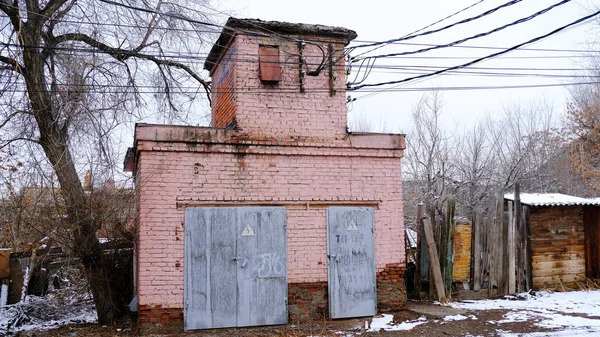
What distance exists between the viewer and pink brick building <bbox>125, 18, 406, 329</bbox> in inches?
353

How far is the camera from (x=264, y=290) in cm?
938

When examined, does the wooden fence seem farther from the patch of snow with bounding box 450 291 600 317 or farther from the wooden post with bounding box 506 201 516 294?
the patch of snow with bounding box 450 291 600 317

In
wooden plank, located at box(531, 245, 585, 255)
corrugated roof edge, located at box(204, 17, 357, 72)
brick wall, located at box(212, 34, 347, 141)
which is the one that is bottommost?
wooden plank, located at box(531, 245, 585, 255)

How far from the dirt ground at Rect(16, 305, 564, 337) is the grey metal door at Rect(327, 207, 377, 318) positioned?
0.29 m

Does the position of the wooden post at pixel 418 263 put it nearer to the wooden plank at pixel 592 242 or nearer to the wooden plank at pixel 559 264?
the wooden plank at pixel 559 264

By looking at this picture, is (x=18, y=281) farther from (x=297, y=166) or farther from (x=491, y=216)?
(x=491, y=216)

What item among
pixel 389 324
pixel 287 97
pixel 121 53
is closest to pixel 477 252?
pixel 389 324

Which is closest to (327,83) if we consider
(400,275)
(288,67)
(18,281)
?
(288,67)

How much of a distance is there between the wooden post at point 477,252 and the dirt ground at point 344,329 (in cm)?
165

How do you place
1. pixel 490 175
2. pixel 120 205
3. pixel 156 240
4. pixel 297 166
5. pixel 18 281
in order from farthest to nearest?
pixel 490 175, pixel 18 281, pixel 120 205, pixel 297 166, pixel 156 240

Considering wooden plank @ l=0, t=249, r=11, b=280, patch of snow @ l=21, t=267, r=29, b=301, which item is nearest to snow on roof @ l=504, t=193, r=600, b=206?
patch of snow @ l=21, t=267, r=29, b=301

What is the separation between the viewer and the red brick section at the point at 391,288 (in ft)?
33.4

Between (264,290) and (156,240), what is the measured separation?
2.10 metres

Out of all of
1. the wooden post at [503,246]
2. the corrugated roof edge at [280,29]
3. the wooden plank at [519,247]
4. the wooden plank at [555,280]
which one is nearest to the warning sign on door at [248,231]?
the corrugated roof edge at [280,29]
